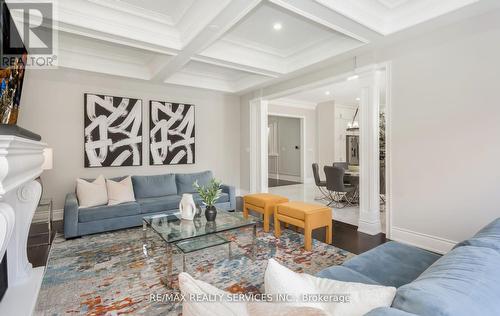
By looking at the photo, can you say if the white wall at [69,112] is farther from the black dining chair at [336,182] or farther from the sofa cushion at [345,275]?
the sofa cushion at [345,275]

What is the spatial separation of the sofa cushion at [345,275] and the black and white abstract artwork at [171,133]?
442cm

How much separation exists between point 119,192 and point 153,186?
2.00 ft

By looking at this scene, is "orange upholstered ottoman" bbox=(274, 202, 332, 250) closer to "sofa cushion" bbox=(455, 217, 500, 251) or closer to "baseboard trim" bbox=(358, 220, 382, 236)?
"baseboard trim" bbox=(358, 220, 382, 236)

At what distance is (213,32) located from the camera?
300 cm

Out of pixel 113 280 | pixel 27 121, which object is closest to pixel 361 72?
pixel 113 280

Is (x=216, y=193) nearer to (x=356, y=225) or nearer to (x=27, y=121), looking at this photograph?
(x=356, y=225)

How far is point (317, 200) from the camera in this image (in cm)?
603

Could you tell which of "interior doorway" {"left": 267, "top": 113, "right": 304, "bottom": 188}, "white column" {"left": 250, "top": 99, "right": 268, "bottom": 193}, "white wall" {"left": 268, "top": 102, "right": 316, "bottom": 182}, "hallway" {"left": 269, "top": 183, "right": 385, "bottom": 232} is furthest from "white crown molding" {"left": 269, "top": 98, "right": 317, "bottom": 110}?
"hallway" {"left": 269, "top": 183, "right": 385, "bottom": 232}

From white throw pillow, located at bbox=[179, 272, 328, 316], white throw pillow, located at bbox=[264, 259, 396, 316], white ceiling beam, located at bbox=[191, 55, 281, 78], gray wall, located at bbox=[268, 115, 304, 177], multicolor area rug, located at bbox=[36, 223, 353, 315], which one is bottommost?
multicolor area rug, located at bbox=[36, 223, 353, 315]

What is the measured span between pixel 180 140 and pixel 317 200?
11.2ft

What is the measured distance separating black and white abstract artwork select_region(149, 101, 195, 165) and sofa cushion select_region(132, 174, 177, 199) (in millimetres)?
668

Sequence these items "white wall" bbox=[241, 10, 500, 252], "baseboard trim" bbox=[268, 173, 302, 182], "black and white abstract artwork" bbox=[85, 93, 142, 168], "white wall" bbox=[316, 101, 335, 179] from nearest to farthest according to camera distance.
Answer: "white wall" bbox=[241, 10, 500, 252]
"black and white abstract artwork" bbox=[85, 93, 142, 168]
"white wall" bbox=[316, 101, 335, 179]
"baseboard trim" bbox=[268, 173, 302, 182]

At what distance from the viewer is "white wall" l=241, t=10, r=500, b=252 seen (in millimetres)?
2641

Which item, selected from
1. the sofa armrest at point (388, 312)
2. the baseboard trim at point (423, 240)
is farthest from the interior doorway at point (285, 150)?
the sofa armrest at point (388, 312)
